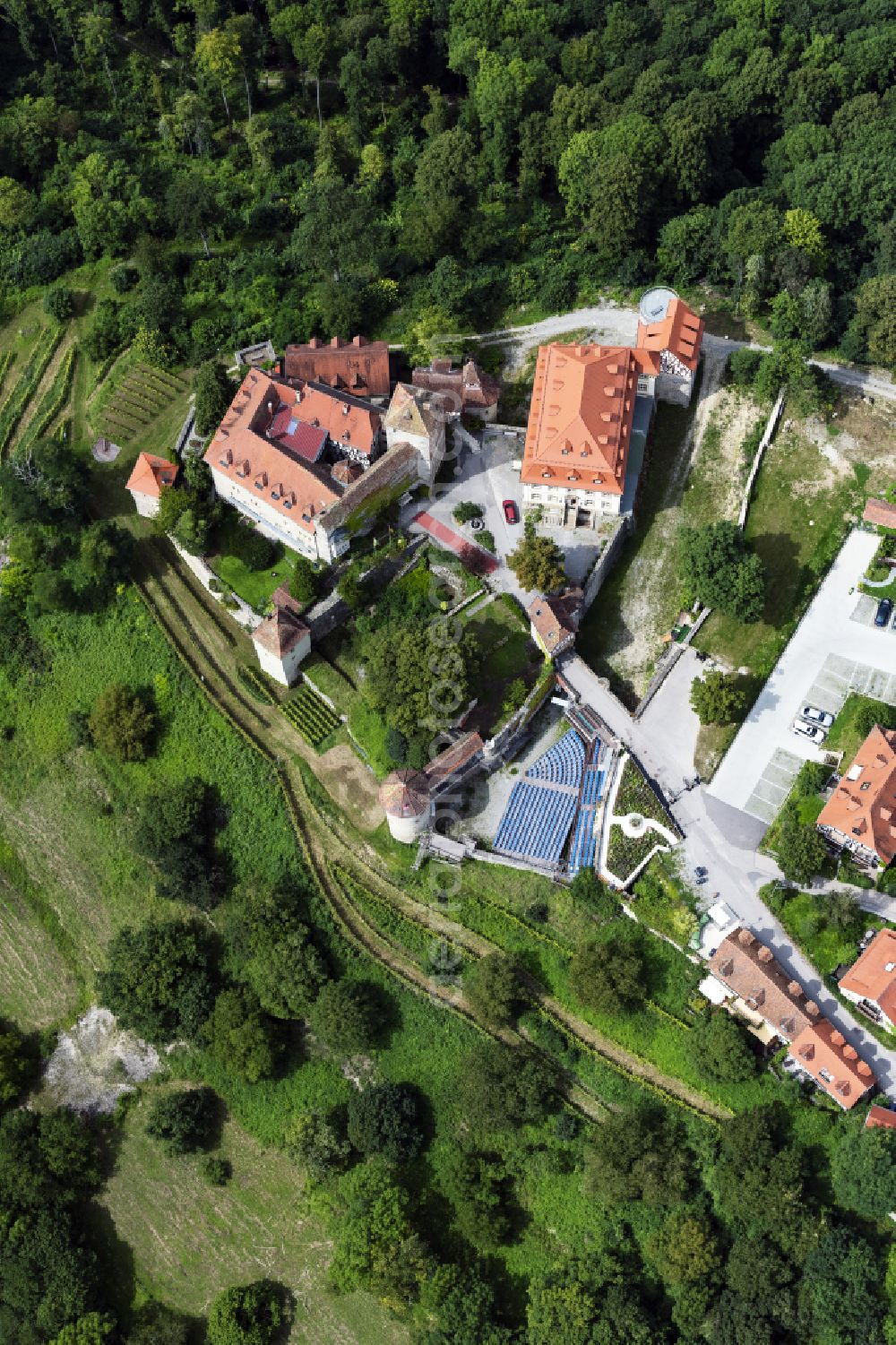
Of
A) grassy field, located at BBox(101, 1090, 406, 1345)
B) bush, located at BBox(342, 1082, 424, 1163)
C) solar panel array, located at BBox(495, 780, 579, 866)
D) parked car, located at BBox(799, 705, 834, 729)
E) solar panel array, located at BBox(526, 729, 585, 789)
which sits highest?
parked car, located at BBox(799, 705, 834, 729)

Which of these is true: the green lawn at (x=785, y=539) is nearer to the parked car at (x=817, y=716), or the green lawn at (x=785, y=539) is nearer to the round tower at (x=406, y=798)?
the parked car at (x=817, y=716)

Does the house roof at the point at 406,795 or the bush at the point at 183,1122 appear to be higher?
the house roof at the point at 406,795

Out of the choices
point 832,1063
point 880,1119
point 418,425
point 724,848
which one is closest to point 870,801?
point 724,848

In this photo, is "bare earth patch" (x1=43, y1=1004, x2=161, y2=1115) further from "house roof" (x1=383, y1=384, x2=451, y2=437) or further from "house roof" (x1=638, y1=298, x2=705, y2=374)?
"house roof" (x1=638, y1=298, x2=705, y2=374)

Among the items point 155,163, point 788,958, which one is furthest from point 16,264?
point 788,958

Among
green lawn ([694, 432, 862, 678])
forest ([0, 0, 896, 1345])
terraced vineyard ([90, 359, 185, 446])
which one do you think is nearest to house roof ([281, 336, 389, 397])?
forest ([0, 0, 896, 1345])

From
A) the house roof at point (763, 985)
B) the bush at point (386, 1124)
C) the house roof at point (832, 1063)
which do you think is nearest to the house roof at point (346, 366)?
the house roof at point (763, 985)

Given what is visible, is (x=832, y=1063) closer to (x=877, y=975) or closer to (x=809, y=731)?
(x=877, y=975)
